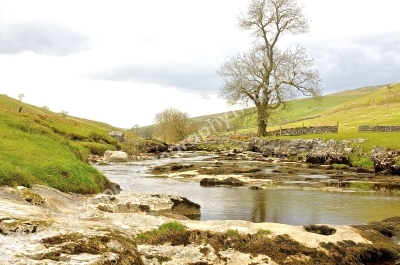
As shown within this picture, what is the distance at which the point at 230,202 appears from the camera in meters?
19.9

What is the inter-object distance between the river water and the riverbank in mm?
4885

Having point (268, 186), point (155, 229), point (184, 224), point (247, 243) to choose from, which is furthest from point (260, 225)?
point (268, 186)

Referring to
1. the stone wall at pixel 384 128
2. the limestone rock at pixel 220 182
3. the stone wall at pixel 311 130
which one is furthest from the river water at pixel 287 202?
the stone wall at pixel 384 128

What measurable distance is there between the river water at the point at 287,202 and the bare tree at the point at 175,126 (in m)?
94.1

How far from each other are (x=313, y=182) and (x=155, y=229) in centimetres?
2024

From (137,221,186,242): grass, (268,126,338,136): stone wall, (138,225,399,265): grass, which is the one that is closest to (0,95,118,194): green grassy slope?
(137,221,186,242): grass

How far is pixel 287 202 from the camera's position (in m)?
20.5

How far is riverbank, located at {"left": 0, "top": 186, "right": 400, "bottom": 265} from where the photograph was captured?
316 inches

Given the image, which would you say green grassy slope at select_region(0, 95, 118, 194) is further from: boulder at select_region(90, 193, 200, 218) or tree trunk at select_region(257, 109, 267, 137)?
tree trunk at select_region(257, 109, 267, 137)

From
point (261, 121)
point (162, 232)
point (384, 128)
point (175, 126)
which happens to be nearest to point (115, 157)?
point (261, 121)

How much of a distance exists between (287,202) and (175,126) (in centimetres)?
10243

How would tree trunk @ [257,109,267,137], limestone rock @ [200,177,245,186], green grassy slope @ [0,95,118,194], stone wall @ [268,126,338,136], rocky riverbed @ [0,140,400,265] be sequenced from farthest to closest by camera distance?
stone wall @ [268,126,338,136], tree trunk @ [257,109,267,137], limestone rock @ [200,177,245,186], green grassy slope @ [0,95,118,194], rocky riverbed @ [0,140,400,265]

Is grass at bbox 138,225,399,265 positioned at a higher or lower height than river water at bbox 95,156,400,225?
higher

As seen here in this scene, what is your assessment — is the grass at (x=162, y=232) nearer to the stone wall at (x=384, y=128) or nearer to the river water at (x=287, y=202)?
the river water at (x=287, y=202)
